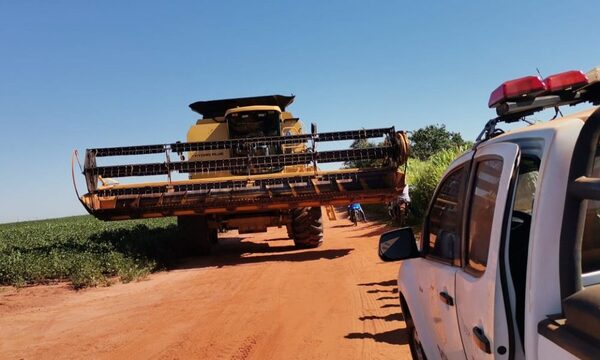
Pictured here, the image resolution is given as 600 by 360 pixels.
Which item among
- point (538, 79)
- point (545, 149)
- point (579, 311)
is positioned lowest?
point (579, 311)

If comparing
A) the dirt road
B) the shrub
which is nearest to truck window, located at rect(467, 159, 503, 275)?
the dirt road

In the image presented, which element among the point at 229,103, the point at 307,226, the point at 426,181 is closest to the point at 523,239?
the point at 307,226

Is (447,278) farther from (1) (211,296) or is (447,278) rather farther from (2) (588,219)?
(1) (211,296)

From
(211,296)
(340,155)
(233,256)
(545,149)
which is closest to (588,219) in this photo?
(545,149)

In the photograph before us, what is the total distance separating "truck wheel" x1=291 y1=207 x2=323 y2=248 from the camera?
12.3 metres

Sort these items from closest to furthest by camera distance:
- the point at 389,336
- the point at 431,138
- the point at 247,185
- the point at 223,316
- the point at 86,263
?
1. the point at 389,336
2. the point at 223,316
3. the point at 86,263
4. the point at 247,185
5. the point at 431,138

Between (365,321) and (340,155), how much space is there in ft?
19.9

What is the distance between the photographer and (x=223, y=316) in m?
6.76

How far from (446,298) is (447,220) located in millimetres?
578

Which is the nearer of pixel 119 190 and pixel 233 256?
pixel 119 190

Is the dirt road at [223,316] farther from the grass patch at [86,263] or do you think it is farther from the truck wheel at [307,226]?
the truck wheel at [307,226]

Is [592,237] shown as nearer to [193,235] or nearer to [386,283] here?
[386,283]

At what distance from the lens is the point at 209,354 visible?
520cm

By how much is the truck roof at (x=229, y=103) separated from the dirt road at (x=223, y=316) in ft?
17.7
